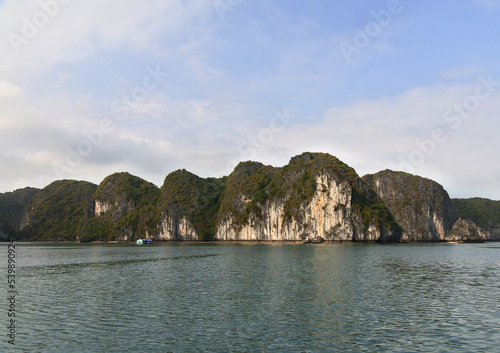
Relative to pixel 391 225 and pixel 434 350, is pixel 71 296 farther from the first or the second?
pixel 391 225

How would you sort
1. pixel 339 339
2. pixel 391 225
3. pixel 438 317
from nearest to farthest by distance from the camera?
pixel 339 339, pixel 438 317, pixel 391 225

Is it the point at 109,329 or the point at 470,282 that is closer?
the point at 109,329

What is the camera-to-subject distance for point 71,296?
3741cm

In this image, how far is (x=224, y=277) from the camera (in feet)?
168

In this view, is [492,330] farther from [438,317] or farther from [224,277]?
[224,277]

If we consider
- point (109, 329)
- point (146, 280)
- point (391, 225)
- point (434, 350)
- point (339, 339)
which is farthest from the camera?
point (391, 225)

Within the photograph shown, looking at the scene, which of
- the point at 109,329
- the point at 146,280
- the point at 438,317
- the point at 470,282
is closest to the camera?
the point at 109,329

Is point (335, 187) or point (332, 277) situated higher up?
point (335, 187)

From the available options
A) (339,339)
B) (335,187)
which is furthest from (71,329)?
(335,187)

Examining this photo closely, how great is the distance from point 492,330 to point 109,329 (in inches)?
970

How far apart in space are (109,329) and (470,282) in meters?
41.0

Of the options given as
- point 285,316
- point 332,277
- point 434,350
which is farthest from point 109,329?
point 332,277

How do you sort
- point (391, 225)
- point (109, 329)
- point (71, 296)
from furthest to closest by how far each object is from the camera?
point (391, 225) → point (71, 296) → point (109, 329)

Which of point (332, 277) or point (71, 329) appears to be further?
point (332, 277)
